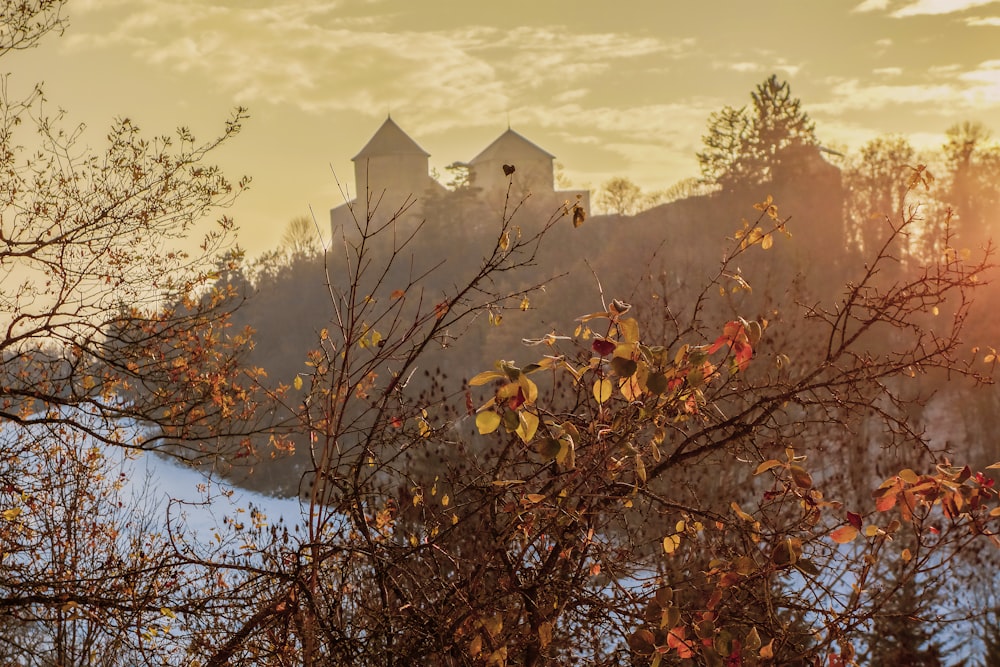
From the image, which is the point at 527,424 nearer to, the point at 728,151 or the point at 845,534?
the point at 845,534

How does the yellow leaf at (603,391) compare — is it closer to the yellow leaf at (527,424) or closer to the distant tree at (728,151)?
the yellow leaf at (527,424)

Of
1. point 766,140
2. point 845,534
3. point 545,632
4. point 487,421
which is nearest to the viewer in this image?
point 487,421

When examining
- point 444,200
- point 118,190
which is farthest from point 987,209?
point 118,190

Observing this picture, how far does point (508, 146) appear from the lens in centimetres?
7881

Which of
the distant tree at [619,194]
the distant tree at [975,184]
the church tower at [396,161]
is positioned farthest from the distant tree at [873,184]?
the church tower at [396,161]

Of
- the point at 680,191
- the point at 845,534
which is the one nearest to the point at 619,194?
the point at 680,191

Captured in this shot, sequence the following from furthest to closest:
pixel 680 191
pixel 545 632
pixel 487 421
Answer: pixel 680 191
pixel 545 632
pixel 487 421

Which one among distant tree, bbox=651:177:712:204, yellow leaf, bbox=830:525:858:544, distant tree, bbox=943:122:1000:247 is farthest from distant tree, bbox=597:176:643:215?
yellow leaf, bbox=830:525:858:544

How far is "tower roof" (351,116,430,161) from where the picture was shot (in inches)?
3044

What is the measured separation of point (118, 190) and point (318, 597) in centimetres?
607

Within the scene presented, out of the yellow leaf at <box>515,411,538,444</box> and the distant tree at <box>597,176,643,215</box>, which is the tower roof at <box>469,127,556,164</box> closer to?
the distant tree at <box>597,176,643,215</box>

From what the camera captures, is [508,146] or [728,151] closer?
[728,151]

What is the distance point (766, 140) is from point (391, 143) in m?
44.4

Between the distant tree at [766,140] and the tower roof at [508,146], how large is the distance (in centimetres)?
4038
